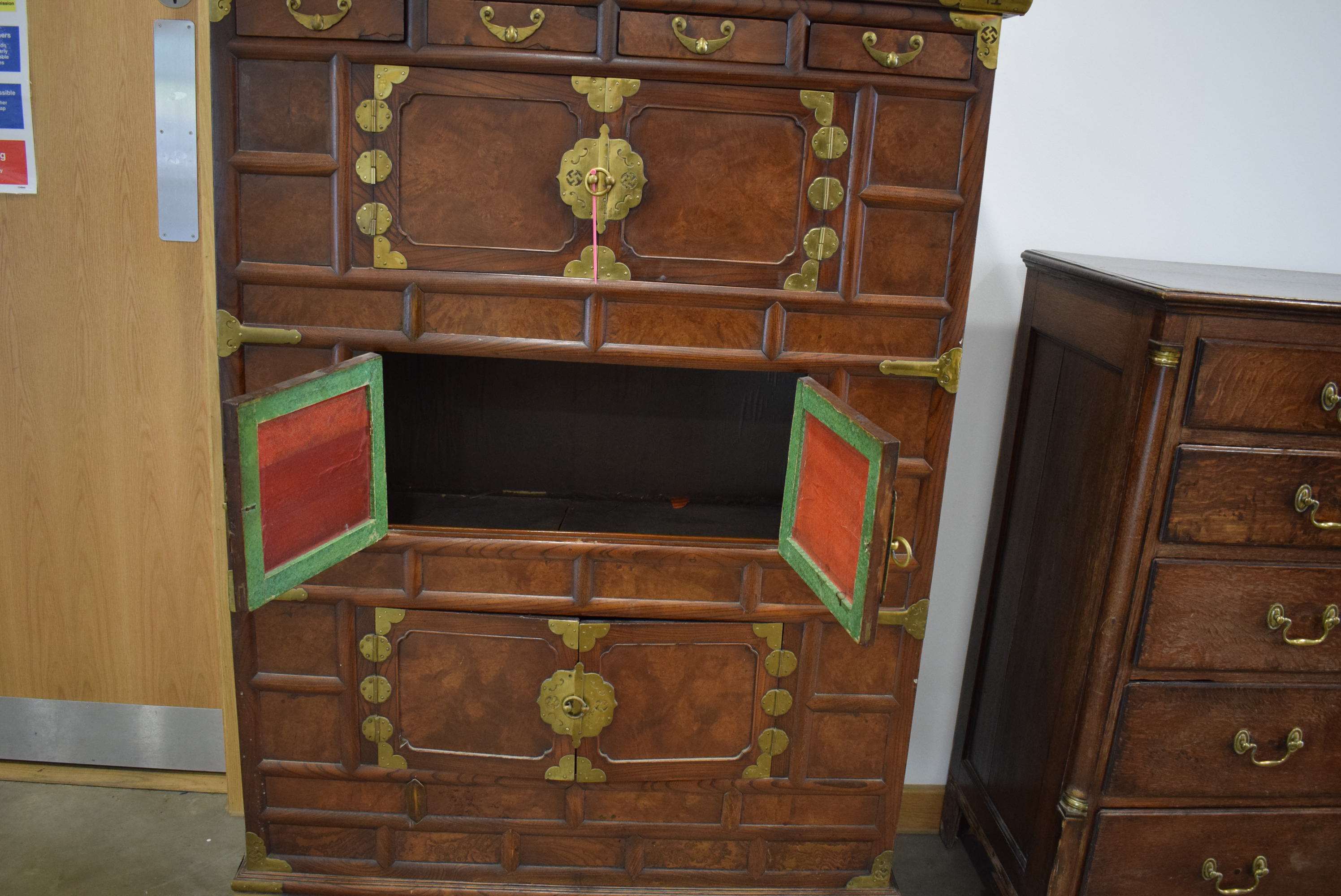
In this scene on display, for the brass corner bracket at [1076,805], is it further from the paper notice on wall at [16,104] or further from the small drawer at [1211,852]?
the paper notice on wall at [16,104]

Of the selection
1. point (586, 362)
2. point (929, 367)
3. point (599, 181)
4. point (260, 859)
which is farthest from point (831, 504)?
point (260, 859)

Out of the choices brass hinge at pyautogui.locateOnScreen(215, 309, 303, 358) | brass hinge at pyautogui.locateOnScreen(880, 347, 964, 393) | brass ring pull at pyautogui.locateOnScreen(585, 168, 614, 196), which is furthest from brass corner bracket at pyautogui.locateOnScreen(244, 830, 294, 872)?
brass hinge at pyautogui.locateOnScreen(880, 347, 964, 393)

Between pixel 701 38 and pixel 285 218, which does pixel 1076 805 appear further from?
pixel 285 218

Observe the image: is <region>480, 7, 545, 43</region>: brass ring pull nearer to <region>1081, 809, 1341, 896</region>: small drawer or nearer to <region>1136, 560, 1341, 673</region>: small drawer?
<region>1136, 560, 1341, 673</region>: small drawer

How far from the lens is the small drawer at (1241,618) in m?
1.75

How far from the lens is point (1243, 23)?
217cm

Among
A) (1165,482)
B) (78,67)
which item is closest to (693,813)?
(1165,482)

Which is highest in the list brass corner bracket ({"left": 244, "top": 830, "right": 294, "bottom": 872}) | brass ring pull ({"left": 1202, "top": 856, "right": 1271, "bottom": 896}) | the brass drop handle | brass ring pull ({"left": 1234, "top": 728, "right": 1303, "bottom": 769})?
the brass drop handle

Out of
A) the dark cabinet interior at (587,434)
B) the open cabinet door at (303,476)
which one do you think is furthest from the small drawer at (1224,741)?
the open cabinet door at (303,476)

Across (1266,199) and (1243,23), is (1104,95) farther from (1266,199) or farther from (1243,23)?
(1266,199)

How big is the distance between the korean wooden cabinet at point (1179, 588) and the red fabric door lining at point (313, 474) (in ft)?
4.42

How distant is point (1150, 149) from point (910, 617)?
48.9 inches

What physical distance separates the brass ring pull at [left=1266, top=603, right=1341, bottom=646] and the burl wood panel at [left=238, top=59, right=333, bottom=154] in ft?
6.22

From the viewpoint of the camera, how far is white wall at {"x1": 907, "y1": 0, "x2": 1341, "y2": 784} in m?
2.17
